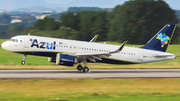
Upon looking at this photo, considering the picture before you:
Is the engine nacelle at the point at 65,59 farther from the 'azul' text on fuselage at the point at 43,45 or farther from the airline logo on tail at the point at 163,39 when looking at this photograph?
the airline logo on tail at the point at 163,39

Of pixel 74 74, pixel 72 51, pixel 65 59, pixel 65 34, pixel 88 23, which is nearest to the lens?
pixel 65 59

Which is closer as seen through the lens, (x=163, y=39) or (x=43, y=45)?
(x=43, y=45)

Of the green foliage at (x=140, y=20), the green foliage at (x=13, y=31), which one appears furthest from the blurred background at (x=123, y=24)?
the green foliage at (x=13, y=31)

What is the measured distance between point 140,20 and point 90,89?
77.6 m

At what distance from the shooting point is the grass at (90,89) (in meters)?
17.9

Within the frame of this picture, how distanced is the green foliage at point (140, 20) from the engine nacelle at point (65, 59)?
6678 cm

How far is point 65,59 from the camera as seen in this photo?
94.2 feet

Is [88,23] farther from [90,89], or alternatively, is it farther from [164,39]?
[90,89]

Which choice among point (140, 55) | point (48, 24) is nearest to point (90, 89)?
point (140, 55)

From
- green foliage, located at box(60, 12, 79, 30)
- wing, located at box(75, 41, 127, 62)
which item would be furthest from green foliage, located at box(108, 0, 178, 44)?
wing, located at box(75, 41, 127, 62)

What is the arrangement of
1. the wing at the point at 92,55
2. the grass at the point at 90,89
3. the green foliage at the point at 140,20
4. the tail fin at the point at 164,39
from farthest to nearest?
the green foliage at the point at 140,20 < the tail fin at the point at 164,39 < the wing at the point at 92,55 < the grass at the point at 90,89

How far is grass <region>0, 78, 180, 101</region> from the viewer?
17891 millimetres

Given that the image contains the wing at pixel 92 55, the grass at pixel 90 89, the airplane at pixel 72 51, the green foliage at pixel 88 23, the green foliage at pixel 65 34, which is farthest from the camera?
the green foliage at pixel 88 23

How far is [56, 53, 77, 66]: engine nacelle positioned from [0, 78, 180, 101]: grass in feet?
13.5
